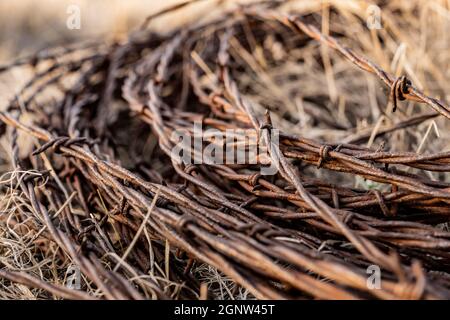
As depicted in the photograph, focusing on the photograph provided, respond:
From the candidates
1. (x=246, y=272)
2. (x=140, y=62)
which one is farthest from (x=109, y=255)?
(x=140, y=62)

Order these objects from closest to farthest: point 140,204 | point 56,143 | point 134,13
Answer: point 140,204, point 56,143, point 134,13

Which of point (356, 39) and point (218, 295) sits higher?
point (356, 39)

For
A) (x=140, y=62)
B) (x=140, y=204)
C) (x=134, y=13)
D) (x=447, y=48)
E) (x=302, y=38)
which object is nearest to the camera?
(x=140, y=204)

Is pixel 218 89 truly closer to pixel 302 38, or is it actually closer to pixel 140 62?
pixel 140 62

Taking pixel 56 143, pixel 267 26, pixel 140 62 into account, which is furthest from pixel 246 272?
pixel 267 26
